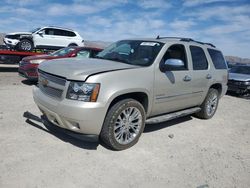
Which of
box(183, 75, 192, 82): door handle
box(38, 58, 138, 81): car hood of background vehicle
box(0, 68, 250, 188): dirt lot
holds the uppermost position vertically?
box(38, 58, 138, 81): car hood of background vehicle

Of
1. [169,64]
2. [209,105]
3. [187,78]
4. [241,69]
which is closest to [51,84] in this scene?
[169,64]

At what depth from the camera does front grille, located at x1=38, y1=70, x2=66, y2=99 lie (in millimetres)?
3745

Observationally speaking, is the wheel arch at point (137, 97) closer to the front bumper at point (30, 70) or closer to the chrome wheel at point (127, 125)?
the chrome wheel at point (127, 125)

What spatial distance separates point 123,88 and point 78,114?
804mm

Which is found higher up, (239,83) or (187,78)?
(187,78)

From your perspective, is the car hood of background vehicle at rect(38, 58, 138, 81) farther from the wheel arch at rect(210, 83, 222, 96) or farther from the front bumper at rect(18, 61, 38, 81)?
the front bumper at rect(18, 61, 38, 81)

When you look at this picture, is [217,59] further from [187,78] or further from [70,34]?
[70,34]

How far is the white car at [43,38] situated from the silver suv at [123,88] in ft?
27.9

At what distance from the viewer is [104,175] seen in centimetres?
335

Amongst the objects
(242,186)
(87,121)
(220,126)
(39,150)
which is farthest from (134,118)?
(220,126)

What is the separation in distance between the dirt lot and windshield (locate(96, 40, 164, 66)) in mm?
1501

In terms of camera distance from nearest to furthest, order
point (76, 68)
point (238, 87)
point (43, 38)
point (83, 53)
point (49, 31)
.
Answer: point (76, 68) → point (83, 53) → point (238, 87) → point (43, 38) → point (49, 31)

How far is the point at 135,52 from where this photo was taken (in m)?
4.82

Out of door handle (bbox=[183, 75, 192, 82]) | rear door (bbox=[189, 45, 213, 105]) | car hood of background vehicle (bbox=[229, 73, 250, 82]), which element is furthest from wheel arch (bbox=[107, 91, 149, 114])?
car hood of background vehicle (bbox=[229, 73, 250, 82])
